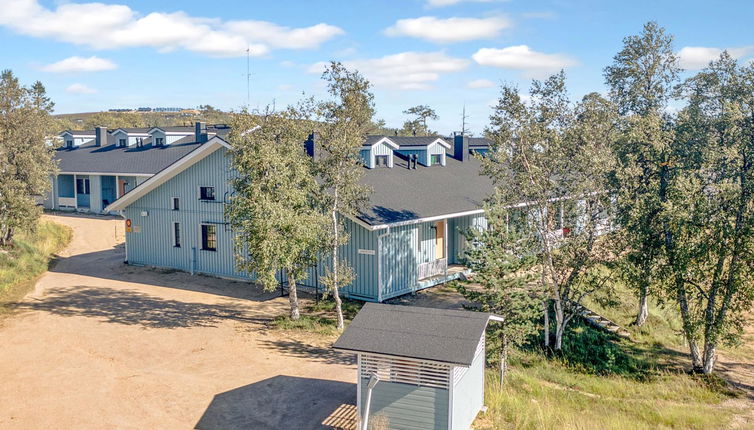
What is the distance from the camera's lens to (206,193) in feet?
78.2

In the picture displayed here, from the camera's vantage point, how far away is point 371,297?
65.1 feet

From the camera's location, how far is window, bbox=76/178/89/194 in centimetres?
4212

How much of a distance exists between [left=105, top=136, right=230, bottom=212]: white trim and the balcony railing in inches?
335

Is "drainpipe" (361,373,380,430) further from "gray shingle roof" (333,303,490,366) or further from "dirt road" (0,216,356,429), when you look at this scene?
"dirt road" (0,216,356,429)

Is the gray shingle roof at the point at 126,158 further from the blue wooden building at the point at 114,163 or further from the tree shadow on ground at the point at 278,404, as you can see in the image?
the tree shadow on ground at the point at 278,404

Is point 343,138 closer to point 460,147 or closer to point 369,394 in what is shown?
point 369,394

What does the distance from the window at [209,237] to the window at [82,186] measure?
74.4 ft

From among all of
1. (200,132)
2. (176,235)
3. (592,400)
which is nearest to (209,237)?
(176,235)

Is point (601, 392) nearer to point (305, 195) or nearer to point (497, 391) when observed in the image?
point (497, 391)

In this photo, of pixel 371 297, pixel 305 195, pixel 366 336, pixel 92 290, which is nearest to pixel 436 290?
pixel 371 297

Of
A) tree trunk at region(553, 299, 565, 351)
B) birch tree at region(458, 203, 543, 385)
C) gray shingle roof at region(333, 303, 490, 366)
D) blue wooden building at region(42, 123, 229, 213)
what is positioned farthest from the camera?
blue wooden building at region(42, 123, 229, 213)

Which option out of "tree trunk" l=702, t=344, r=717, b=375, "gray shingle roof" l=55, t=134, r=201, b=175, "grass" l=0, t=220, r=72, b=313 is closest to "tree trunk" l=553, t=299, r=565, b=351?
"tree trunk" l=702, t=344, r=717, b=375

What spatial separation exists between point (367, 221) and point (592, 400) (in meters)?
8.65

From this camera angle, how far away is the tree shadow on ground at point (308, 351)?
48.4 feet
